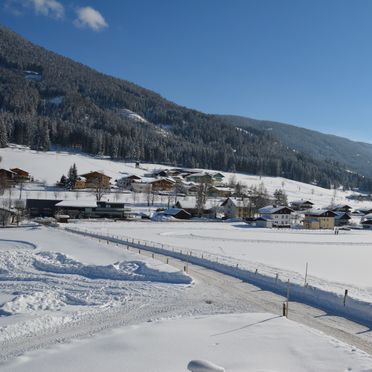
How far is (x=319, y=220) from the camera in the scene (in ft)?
307

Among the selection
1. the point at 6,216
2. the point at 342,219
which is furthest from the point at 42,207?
the point at 342,219

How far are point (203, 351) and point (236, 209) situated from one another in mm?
82969

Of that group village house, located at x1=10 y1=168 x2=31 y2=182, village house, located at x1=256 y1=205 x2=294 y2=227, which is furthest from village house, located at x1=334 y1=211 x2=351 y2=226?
village house, located at x1=10 y1=168 x2=31 y2=182

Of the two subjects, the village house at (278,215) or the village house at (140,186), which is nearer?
the village house at (278,215)

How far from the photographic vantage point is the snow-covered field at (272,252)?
99.5 ft

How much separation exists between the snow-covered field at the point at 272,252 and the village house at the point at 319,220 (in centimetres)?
2130

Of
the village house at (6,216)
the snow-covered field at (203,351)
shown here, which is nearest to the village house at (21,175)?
the village house at (6,216)

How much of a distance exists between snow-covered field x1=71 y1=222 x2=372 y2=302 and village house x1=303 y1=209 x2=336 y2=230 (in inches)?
838

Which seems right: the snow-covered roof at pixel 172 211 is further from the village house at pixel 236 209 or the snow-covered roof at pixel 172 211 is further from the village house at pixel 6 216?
the village house at pixel 6 216

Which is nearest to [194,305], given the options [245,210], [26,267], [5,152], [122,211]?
[26,267]

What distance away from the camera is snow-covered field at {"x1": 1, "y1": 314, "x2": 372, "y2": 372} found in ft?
41.1

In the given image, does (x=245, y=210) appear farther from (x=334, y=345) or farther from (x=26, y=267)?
(x=334, y=345)

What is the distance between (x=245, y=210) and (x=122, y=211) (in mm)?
30551

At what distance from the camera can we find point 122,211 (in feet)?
264
